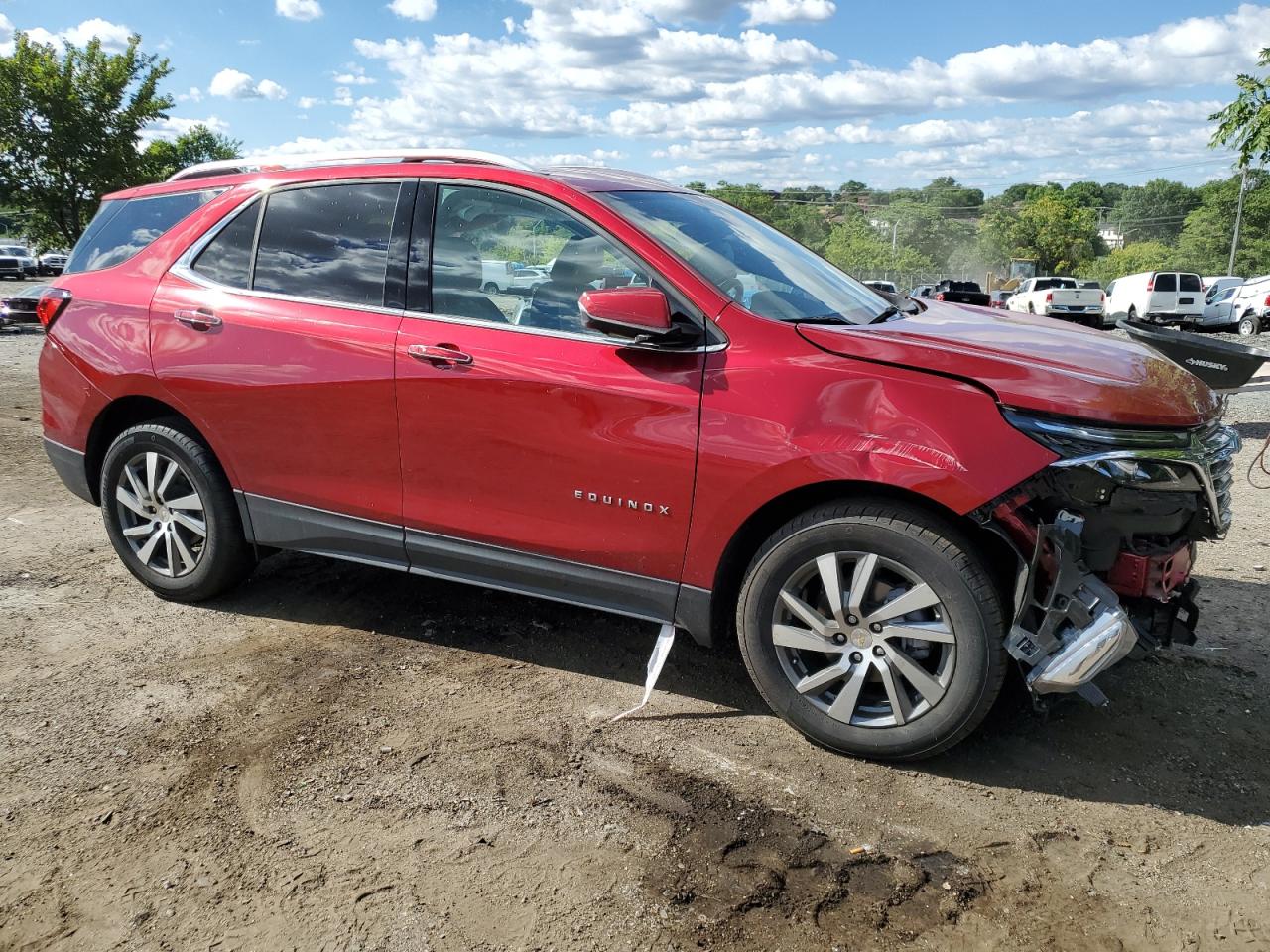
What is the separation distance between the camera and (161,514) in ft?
14.8

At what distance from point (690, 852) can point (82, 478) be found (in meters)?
3.55

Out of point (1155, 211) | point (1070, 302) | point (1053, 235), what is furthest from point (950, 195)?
point (1070, 302)

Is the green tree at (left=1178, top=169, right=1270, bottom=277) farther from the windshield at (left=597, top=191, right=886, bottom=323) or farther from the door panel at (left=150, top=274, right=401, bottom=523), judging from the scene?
the door panel at (left=150, top=274, right=401, bottom=523)

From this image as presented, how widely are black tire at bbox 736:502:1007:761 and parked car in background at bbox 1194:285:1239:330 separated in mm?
29412

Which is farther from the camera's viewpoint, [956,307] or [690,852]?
[956,307]

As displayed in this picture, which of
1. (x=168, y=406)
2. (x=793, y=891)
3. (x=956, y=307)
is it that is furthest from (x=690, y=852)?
(x=168, y=406)

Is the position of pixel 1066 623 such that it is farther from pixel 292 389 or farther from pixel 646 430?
pixel 292 389

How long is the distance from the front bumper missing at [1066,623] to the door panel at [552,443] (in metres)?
1.13

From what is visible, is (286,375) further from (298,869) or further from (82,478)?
Result: (298,869)

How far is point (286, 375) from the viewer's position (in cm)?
398

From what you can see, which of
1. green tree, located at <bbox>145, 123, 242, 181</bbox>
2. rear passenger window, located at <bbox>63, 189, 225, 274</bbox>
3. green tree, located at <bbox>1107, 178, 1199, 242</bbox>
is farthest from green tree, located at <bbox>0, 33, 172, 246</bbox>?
green tree, located at <bbox>1107, 178, 1199, 242</bbox>

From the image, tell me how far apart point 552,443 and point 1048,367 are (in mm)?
Answer: 1664

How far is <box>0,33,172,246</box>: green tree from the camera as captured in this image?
24969 millimetres

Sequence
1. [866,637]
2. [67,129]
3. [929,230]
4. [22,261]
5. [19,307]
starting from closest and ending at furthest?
[866,637]
[19,307]
[67,129]
[22,261]
[929,230]
